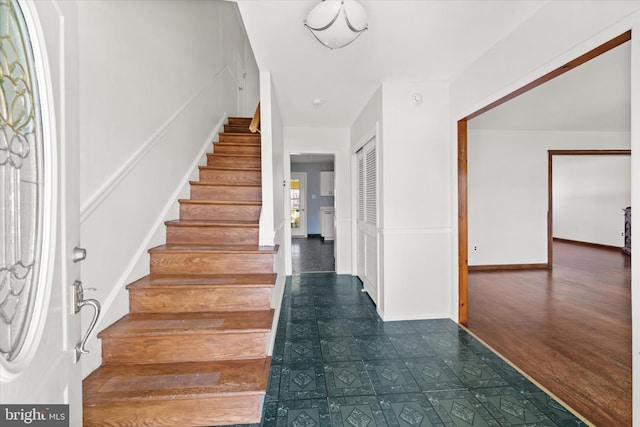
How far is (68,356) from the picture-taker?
83cm

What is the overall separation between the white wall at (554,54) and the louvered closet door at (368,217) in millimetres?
1034

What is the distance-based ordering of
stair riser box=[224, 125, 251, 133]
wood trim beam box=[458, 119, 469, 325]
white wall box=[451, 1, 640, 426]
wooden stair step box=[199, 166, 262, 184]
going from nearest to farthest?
1. white wall box=[451, 1, 640, 426]
2. wood trim beam box=[458, 119, 469, 325]
3. wooden stair step box=[199, 166, 262, 184]
4. stair riser box=[224, 125, 251, 133]

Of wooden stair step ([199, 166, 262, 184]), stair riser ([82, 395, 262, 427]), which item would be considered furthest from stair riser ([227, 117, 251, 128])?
stair riser ([82, 395, 262, 427])

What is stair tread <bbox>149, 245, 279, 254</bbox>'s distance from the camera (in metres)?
2.11

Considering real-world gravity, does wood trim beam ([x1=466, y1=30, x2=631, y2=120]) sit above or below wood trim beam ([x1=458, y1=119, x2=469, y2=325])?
above

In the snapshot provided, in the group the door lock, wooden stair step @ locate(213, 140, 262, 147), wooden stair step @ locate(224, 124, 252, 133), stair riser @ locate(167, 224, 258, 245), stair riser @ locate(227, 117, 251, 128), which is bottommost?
stair riser @ locate(167, 224, 258, 245)

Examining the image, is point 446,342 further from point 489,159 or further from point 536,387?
point 489,159

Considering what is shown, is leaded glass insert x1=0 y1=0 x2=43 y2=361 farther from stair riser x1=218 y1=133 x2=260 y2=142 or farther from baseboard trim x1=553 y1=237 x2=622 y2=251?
baseboard trim x1=553 y1=237 x2=622 y2=251

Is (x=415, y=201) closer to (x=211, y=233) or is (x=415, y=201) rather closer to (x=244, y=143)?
(x=211, y=233)

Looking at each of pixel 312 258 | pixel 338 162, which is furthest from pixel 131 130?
pixel 312 258

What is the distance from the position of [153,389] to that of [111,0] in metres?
2.21

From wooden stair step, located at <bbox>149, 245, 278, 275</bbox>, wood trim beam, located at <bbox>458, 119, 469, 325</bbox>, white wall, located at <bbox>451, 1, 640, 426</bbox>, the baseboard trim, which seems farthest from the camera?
the baseboard trim

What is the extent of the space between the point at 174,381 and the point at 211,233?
116 centimetres

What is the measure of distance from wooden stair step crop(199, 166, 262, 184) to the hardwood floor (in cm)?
253
